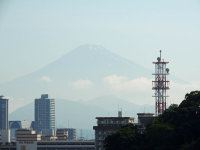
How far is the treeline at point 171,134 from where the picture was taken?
131 m

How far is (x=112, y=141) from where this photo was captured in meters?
170

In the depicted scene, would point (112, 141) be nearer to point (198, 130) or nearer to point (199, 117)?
point (199, 117)

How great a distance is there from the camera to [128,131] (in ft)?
566

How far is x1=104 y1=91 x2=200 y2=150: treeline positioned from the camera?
429 feet

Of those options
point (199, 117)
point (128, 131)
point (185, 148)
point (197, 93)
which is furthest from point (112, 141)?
point (185, 148)

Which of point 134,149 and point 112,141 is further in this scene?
point 112,141

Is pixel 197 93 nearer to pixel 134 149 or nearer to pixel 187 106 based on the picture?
pixel 187 106

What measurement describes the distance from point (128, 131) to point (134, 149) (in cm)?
2107

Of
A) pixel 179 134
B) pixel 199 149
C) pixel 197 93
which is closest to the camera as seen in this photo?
pixel 199 149

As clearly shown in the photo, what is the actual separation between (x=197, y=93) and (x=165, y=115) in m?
7.49

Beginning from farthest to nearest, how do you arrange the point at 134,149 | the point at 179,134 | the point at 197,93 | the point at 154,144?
1. the point at 197,93
2. the point at 134,149
3. the point at 154,144
4. the point at 179,134

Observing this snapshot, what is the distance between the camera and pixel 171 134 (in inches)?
5320

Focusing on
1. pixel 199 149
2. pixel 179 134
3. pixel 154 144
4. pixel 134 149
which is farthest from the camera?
pixel 134 149

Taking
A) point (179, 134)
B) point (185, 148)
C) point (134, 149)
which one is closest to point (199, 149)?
point (185, 148)
